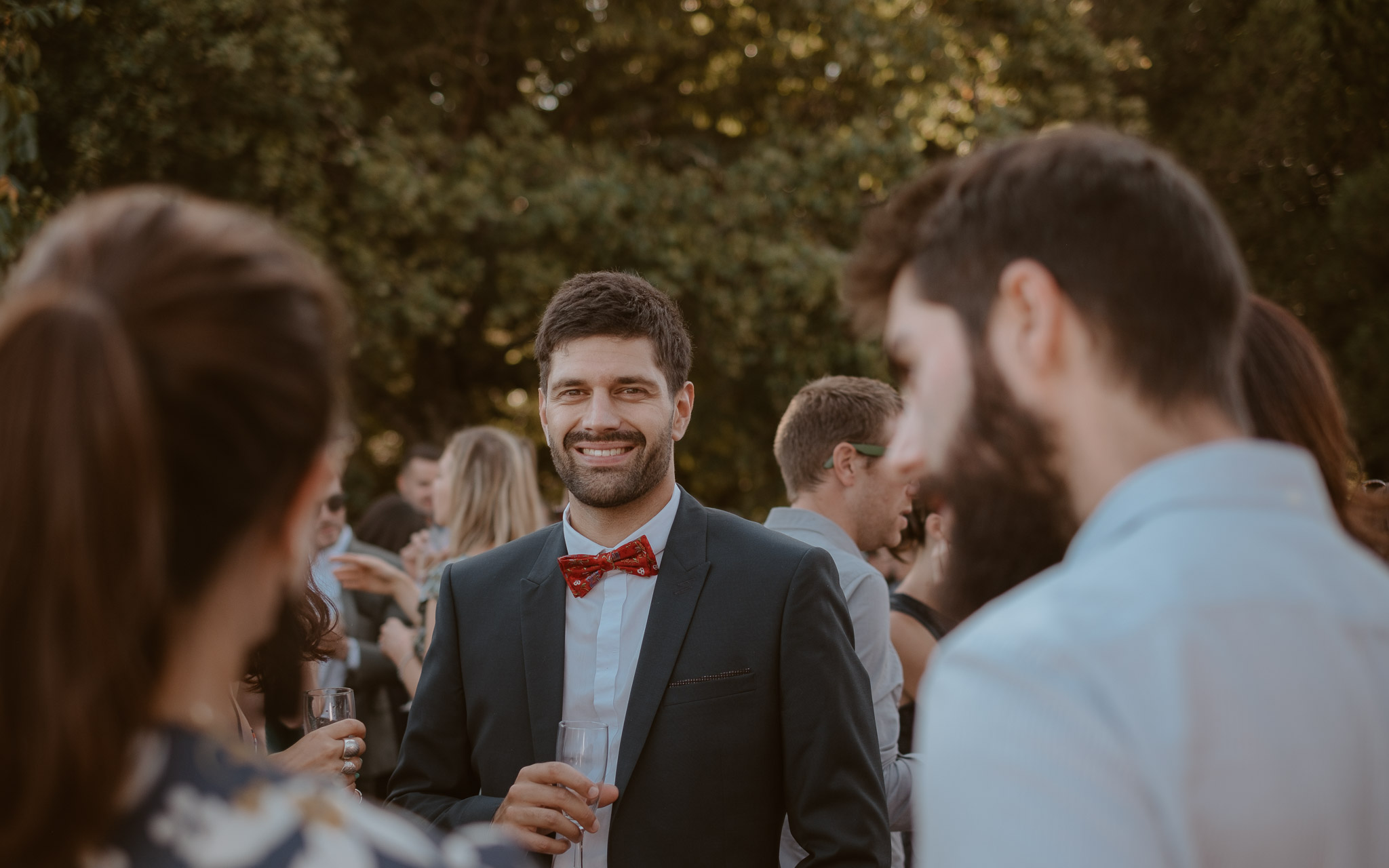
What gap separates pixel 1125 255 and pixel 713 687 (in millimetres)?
1752

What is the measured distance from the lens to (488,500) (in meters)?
5.40

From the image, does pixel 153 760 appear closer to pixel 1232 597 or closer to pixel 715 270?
pixel 1232 597

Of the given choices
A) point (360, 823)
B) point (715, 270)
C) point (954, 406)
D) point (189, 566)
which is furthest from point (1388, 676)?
point (715, 270)

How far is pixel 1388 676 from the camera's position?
1065mm

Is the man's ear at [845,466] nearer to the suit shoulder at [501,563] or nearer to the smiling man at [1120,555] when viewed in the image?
the suit shoulder at [501,563]

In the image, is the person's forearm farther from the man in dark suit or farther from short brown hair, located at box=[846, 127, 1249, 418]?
short brown hair, located at box=[846, 127, 1249, 418]

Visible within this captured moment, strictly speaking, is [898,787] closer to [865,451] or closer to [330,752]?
[865,451]

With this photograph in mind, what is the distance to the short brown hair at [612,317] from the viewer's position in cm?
308

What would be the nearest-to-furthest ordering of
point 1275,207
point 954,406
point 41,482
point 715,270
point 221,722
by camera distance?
1. point 41,482
2. point 221,722
3. point 954,406
4. point 715,270
5. point 1275,207

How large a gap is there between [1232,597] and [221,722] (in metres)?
0.99

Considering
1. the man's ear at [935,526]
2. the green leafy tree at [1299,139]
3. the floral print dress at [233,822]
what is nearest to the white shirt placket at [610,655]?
the man's ear at [935,526]

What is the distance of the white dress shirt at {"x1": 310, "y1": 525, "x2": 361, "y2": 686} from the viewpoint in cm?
519

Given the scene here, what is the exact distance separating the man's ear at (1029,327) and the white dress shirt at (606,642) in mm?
1733

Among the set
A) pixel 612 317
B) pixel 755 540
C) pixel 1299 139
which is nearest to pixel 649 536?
pixel 755 540
